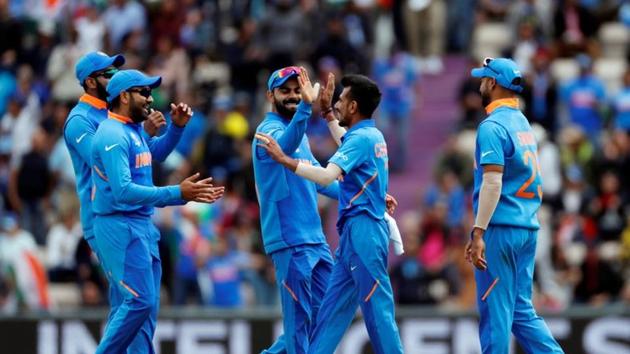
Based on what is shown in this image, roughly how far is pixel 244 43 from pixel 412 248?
627cm

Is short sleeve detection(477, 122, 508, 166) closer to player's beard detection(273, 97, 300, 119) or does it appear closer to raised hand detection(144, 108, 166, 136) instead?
player's beard detection(273, 97, 300, 119)

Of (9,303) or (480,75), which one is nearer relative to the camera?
(480,75)

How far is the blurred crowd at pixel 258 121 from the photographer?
23125 millimetres

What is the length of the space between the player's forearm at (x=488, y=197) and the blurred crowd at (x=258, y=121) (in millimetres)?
7886

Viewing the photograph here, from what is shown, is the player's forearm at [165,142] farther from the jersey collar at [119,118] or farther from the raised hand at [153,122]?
the jersey collar at [119,118]

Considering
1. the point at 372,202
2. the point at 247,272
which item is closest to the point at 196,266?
the point at 247,272

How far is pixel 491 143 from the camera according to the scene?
1433cm

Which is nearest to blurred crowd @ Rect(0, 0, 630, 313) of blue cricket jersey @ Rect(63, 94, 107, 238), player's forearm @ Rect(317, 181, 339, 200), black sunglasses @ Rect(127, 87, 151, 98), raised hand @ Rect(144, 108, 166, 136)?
player's forearm @ Rect(317, 181, 339, 200)

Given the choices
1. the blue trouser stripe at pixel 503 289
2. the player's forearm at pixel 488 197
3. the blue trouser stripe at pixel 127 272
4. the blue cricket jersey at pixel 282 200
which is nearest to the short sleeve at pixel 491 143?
the player's forearm at pixel 488 197

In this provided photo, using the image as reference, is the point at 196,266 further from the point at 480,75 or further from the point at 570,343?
the point at 480,75

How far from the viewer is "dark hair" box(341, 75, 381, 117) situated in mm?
14562

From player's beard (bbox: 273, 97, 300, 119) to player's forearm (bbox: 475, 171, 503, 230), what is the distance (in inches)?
67.4

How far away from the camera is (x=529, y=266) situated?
14719mm

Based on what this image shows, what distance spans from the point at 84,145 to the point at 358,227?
99.3 inches
